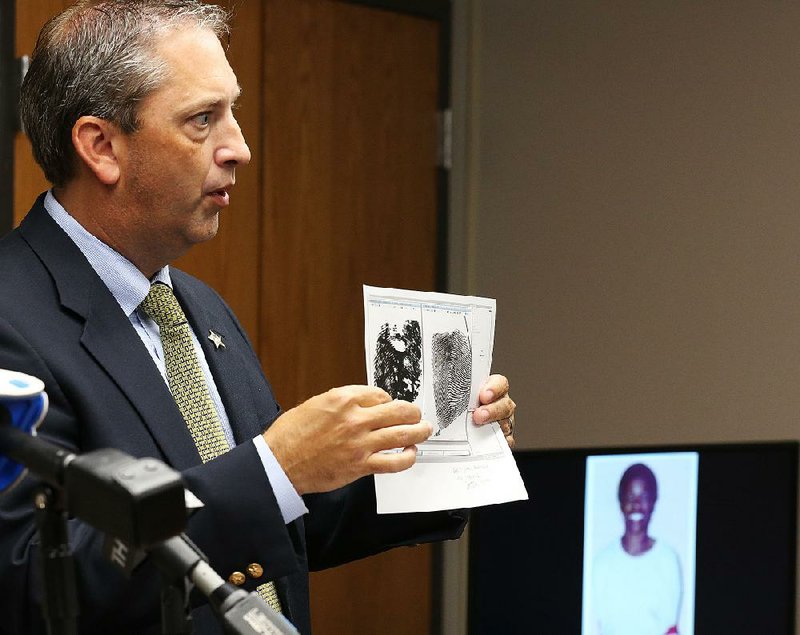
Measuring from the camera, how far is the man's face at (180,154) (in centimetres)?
138

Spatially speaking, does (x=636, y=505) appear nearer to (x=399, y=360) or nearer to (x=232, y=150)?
(x=399, y=360)

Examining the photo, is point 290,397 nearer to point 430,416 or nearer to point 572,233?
point 572,233

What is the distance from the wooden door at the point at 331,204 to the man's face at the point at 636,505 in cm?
126

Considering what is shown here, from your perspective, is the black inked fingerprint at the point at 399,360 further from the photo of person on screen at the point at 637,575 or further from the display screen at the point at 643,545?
the photo of person on screen at the point at 637,575

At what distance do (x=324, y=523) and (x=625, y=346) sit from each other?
1.51 m

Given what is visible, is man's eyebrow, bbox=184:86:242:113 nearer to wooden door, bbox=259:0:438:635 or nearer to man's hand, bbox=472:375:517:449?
man's hand, bbox=472:375:517:449

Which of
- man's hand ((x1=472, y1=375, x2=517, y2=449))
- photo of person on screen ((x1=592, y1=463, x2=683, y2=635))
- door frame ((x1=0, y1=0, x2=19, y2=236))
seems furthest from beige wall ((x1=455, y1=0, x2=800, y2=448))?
door frame ((x1=0, y1=0, x2=19, y2=236))

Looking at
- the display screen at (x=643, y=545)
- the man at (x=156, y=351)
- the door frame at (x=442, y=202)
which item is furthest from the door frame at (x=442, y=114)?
the man at (x=156, y=351)

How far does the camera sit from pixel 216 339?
5.01ft

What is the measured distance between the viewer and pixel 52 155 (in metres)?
1.42

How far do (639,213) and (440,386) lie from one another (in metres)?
1.58

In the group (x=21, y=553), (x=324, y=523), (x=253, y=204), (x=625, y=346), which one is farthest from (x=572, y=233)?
(x=21, y=553)

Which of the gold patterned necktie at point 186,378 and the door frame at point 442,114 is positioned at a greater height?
the door frame at point 442,114

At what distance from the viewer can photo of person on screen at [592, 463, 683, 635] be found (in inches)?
70.5
